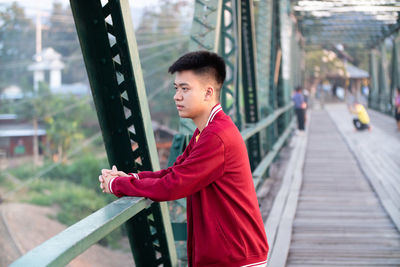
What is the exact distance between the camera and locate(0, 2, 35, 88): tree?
53469 millimetres

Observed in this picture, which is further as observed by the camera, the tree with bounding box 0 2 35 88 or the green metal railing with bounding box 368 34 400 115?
the tree with bounding box 0 2 35 88

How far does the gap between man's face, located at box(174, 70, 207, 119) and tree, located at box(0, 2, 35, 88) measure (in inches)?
2122

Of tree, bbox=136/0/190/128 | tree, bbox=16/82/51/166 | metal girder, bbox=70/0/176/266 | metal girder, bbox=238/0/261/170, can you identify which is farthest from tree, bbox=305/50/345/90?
metal girder, bbox=70/0/176/266

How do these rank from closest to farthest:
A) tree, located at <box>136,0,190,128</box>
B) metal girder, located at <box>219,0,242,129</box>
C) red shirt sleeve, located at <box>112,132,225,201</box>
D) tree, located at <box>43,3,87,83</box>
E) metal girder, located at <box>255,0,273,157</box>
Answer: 1. red shirt sleeve, located at <box>112,132,225,201</box>
2. metal girder, located at <box>219,0,242,129</box>
3. metal girder, located at <box>255,0,273,157</box>
4. tree, located at <box>136,0,190,128</box>
5. tree, located at <box>43,3,87,83</box>

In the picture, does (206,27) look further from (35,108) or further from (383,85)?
(35,108)

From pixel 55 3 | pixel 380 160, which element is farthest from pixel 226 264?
pixel 55 3

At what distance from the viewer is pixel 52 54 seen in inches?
2120

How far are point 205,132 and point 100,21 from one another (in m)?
1.01

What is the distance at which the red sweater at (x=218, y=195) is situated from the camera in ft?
6.64

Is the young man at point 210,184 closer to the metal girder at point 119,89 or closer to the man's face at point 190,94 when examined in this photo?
the man's face at point 190,94

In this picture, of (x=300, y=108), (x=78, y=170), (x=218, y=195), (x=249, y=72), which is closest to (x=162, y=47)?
(x=78, y=170)

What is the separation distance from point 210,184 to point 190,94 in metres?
0.40

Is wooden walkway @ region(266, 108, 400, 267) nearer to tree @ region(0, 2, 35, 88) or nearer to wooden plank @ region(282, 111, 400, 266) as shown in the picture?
wooden plank @ region(282, 111, 400, 266)

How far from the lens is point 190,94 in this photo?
215 cm
